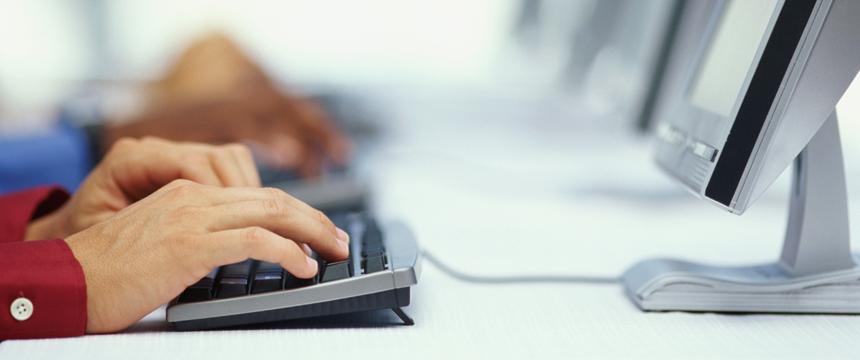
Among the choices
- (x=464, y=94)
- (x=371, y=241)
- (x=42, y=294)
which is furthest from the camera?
(x=464, y=94)

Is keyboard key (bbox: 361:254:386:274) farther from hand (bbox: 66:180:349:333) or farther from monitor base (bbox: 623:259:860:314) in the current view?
monitor base (bbox: 623:259:860:314)

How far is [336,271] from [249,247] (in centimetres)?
6

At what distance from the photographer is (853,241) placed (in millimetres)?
545

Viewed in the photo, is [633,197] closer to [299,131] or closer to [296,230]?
[299,131]

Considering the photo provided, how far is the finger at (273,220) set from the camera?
1.53ft

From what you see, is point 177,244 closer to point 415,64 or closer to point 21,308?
point 21,308

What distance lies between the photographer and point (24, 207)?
611mm

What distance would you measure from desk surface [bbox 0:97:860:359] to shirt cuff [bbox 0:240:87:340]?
0.4 inches

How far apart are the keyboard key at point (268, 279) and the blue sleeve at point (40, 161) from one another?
1.83ft

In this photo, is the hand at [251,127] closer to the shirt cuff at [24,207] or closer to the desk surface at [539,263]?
the desk surface at [539,263]

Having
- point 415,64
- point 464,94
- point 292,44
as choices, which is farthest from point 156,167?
point 292,44

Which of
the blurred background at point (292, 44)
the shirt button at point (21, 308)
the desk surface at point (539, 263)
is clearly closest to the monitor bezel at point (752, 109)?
the desk surface at point (539, 263)

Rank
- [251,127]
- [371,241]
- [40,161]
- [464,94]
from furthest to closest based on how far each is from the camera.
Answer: [464,94] < [251,127] < [40,161] < [371,241]

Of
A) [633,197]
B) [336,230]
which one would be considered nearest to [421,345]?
[336,230]
